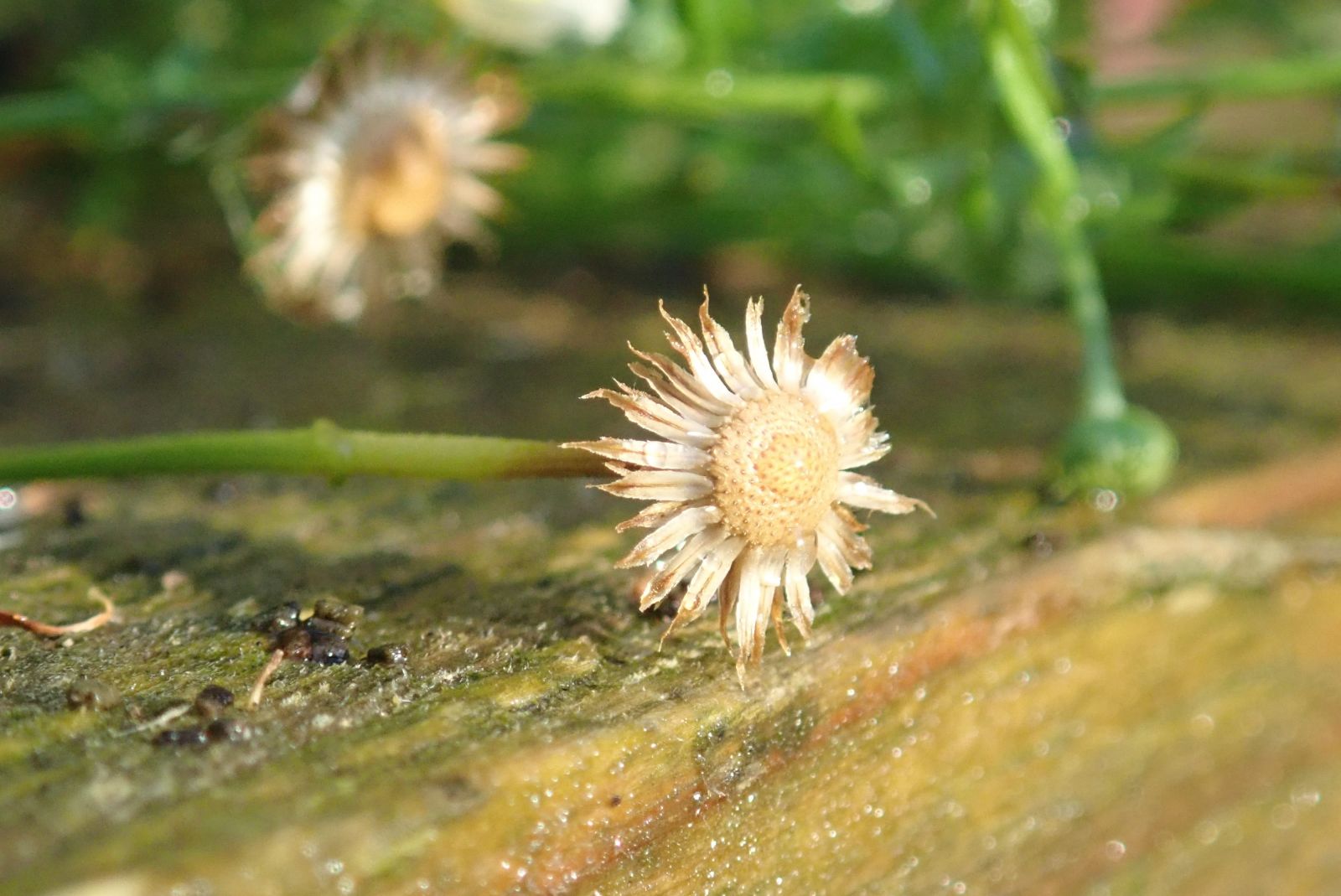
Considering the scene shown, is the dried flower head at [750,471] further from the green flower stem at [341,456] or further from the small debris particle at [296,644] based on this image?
the small debris particle at [296,644]

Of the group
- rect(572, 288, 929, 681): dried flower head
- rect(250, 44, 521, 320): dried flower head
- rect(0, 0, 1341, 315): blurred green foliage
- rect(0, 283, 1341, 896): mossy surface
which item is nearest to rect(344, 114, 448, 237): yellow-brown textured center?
rect(250, 44, 521, 320): dried flower head

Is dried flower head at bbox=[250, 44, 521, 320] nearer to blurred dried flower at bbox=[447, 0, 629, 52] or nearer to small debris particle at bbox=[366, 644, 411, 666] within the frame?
blurred dried flower at bbox=[447, 0, 629, 52]

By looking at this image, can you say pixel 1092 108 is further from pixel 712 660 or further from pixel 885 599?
pixel 712 660

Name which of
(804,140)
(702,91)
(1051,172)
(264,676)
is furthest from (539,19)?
(264,676)

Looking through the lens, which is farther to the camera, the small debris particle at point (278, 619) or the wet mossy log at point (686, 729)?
the small debris particle at point (278, 619)

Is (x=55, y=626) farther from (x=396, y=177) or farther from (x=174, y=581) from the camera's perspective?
(x=396, y=177)

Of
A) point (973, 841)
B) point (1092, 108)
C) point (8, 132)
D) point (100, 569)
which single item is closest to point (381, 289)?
point (8, 132)

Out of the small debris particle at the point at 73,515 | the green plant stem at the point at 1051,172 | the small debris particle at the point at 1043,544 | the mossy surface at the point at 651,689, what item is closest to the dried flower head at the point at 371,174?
the mossy surface at the point at 651,689
